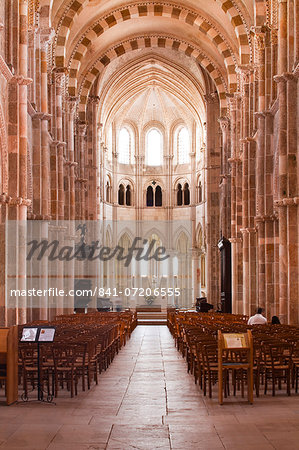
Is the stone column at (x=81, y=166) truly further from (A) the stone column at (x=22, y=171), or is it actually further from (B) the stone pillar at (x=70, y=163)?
(A) the stone column at (x=22, y=171)

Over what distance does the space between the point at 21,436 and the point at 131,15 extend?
35.5 meters

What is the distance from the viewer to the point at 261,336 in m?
13.7

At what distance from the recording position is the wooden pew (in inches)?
429

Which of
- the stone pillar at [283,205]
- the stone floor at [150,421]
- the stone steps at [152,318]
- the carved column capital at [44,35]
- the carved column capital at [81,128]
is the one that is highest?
the carved column capital at [44,35]

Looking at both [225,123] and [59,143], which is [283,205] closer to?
[59,143]

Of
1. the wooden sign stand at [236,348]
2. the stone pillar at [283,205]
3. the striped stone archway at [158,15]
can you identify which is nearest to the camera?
the wooden sign stand at [236,348]

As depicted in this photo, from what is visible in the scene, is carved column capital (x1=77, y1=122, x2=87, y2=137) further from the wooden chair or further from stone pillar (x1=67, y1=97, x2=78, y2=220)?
the wooden chair

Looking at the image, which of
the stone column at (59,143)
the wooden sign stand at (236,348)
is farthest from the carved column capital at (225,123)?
the wooden sign stand at (236,348)

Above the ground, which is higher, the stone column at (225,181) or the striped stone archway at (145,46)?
the striped stone archway at (145,46)

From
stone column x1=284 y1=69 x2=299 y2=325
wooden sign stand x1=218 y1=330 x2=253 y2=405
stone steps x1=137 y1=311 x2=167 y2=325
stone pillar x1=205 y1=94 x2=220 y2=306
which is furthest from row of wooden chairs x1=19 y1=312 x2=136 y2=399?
stone pillar x1=205 y1=94 x2=220 y2=306

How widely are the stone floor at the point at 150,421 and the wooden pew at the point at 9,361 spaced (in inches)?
13.0

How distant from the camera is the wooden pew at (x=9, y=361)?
35.7 feet

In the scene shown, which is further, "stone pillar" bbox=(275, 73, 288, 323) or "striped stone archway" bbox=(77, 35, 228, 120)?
"striped stone archway" bbox=(77, 35, 228, 120)

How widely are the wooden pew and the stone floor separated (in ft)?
1.09
